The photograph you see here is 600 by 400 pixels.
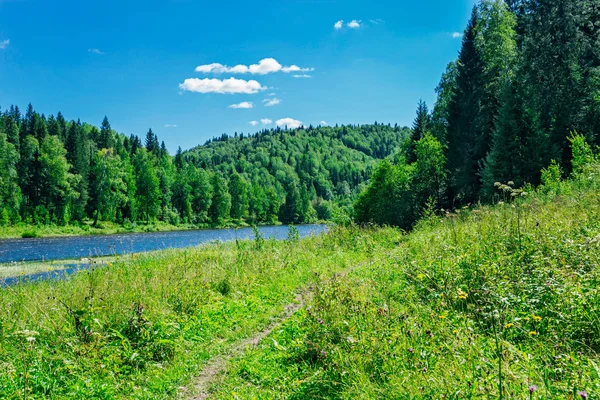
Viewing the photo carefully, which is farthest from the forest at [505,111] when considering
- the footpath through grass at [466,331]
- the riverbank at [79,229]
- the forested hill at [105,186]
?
the riverbank at [79,229]

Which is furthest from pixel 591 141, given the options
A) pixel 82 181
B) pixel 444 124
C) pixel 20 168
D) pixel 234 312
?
pixel 20 168

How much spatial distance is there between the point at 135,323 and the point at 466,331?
4988 millimetres

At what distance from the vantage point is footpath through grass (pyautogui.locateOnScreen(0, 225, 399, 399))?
4.79 m

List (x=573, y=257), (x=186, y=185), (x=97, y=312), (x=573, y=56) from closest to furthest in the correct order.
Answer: (x=573, y=257) → (x=97, y=312) → (x=573, y=56) → (x=186, y=185)

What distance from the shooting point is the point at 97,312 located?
6.29m

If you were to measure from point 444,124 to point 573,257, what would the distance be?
1409 inches

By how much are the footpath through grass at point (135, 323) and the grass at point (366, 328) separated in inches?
1.1

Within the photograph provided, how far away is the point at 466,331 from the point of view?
3816 mm

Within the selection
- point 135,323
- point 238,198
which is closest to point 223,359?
point 135,323

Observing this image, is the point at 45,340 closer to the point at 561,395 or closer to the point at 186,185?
the point at 561,395

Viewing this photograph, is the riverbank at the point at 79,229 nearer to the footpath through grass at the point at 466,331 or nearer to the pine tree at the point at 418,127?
the pine tree at the point at 418,127

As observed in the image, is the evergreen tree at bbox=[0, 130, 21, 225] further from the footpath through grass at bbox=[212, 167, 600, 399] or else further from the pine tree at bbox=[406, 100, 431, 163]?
the footpath through grass at bbox=[212, 167, 600, 399]

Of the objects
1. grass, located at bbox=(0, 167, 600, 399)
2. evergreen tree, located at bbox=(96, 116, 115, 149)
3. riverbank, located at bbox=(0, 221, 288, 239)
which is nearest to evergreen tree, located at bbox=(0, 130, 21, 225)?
riverbank, located at bbox=(0, 221, 288, 239)

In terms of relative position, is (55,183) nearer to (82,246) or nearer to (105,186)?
(105,186)
